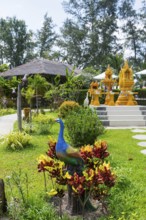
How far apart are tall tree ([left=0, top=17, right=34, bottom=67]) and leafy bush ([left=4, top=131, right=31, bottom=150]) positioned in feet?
139

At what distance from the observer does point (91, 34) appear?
1499 inches

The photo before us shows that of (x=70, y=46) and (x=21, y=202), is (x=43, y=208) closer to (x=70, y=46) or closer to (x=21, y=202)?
(x=21, y=202)

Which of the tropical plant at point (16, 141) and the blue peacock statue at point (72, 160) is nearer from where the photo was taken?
the blue peacock statue at point (72, 160)

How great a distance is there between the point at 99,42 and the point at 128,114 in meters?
26.8

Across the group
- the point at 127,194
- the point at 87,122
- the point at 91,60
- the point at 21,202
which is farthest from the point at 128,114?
the point at 91,60

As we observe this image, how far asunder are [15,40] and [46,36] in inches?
222

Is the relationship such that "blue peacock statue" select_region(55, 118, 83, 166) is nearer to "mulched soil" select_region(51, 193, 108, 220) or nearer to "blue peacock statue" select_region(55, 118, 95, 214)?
"blue peacock statue" select_region(55, 118, 95, 214)

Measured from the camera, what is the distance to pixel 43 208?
362 cm

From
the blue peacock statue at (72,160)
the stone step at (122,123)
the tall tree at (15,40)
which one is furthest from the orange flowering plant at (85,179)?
the tall tree at (15,40)

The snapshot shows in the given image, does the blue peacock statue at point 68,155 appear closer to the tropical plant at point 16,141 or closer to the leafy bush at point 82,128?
the leafy bush at point 82,128

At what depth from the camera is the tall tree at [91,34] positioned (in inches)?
1517

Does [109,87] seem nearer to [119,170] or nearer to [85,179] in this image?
[119,170]

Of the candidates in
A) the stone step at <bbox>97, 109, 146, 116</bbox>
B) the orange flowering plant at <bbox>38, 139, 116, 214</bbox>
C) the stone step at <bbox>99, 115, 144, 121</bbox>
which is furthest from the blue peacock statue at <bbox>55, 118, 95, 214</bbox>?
the stone step at <bbox>97, 109, 146, 116</bbox>

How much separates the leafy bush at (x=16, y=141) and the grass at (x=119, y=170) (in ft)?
0.62
